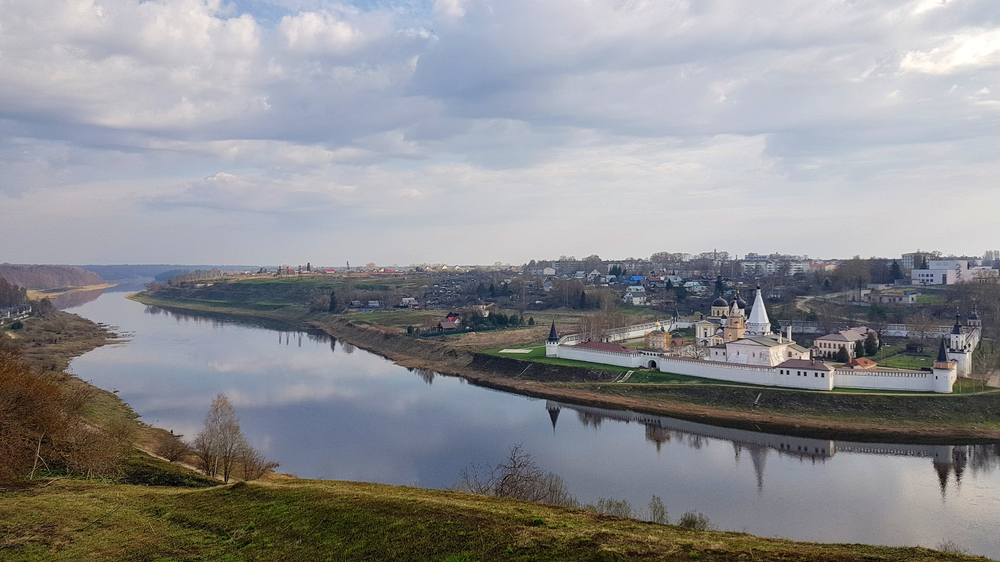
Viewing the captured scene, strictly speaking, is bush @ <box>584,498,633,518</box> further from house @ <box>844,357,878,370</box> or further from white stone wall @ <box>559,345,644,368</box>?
white stone wall @ <box>559,345,644,368</box>

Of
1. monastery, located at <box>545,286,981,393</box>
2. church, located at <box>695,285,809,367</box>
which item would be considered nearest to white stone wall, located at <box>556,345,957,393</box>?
monastery, located at <box>545,286,981,393</box>

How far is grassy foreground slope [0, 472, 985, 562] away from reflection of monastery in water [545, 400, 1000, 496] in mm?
9434

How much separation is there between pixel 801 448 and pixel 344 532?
18.0 m

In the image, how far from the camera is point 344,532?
32.5ft

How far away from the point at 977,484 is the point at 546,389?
18.5 meters

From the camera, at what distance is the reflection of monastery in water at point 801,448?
19578 mm

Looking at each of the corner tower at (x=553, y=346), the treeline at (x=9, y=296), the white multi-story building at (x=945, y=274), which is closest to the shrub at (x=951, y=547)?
the corner tower at (x=553, y=346)

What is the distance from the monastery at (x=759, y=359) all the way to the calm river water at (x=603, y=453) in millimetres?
4756

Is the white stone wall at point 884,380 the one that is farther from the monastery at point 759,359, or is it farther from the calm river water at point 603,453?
the calm river water at point 603,453

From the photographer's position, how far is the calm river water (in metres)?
15.5

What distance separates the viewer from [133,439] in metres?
20.1

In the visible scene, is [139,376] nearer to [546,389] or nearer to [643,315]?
[546,389]

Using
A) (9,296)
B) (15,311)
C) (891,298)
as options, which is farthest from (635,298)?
(9,296)

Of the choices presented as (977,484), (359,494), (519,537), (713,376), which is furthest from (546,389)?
(519,537)
